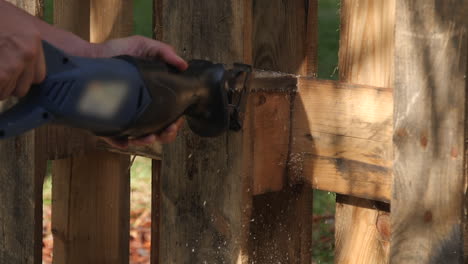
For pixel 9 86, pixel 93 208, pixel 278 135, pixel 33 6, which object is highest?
pixel 33 6

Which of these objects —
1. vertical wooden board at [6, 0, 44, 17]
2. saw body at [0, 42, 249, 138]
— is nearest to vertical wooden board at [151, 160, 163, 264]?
vertical wooden board at [6, 0, 44, 17]

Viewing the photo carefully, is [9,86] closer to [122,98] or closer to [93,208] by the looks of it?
[122,98]

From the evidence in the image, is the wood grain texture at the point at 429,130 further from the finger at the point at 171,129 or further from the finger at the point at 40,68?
the finger at the point at 40,68

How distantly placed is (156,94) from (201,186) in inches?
12.7

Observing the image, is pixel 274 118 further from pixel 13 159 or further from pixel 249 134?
pixel 13 159

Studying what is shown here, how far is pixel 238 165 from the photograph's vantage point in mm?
2186

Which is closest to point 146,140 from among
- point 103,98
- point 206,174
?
point 206,174

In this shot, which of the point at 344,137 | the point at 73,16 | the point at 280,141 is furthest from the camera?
the point at 73,16

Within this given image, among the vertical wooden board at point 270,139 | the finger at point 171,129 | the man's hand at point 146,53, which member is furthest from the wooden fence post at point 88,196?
the vertical wooden board at point 270,139

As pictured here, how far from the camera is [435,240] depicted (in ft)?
6.05

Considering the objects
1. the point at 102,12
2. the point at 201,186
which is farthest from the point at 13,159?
the point at 201,186

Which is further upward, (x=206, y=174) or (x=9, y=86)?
(x=9, y=86)

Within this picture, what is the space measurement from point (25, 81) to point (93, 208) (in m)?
1.32

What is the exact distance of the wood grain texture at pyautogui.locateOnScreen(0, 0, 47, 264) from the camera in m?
2.80
